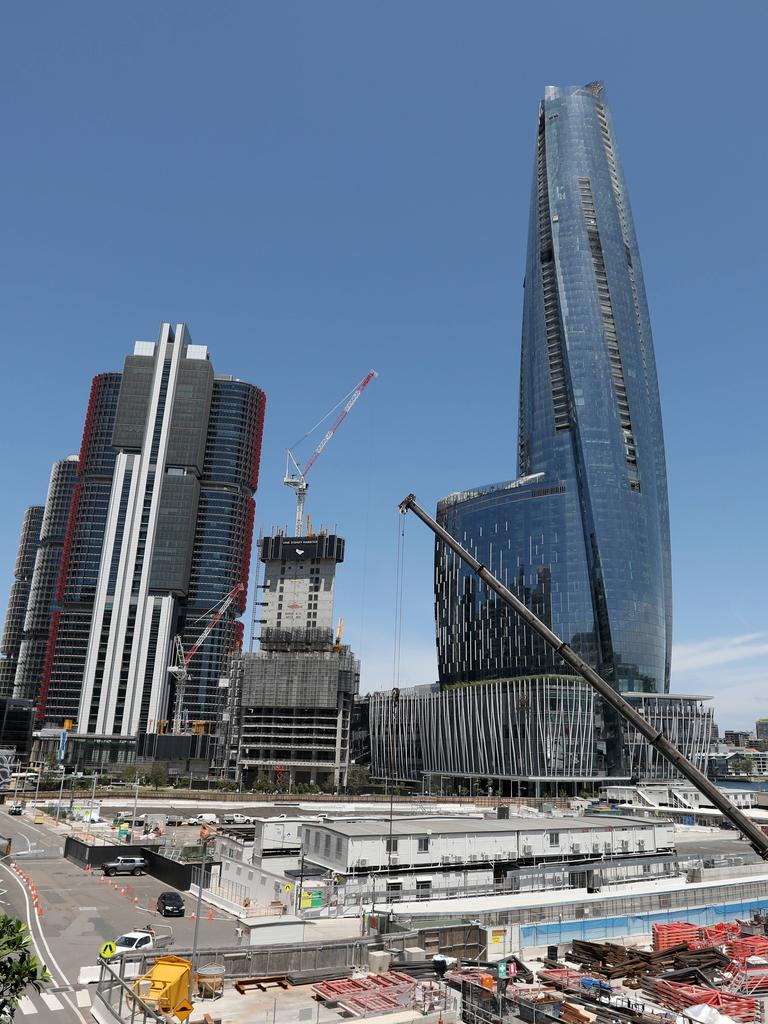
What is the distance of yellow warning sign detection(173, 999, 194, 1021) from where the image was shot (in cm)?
3186

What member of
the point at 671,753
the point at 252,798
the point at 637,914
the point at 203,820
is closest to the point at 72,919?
the point at 637,914

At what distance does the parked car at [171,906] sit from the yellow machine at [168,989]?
23136mm

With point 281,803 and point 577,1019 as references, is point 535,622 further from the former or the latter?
point 281,803

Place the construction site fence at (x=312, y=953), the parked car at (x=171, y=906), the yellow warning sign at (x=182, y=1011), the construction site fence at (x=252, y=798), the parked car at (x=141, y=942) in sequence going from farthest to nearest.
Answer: the construction site fence at (x=252, y=798), the parked car at (x=171, y=906), the parked car at (x=141, y=942), the construction site fence at (x=312, y=953), the yellow warning sign at (x=182, y=1011)

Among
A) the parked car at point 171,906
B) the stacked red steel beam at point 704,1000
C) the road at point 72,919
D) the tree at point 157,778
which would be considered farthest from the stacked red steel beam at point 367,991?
the tree at point 157,778

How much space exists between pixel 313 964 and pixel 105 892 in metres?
29.5

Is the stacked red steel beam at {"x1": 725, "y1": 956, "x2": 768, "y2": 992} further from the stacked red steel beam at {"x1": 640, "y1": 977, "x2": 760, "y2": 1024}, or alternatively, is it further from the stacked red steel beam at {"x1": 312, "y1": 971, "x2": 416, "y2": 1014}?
the stacked red steel beam at {"x1": 312, "y1": 971, "x2": 416, "y2": 1014}

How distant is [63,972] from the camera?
39750 mm

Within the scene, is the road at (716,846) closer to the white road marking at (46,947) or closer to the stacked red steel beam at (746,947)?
the stacked red steel beam at (746,947)

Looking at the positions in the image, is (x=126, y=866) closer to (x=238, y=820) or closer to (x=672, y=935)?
(x=672, y=935)

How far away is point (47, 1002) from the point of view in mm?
35125

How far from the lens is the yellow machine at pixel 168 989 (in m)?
32.0

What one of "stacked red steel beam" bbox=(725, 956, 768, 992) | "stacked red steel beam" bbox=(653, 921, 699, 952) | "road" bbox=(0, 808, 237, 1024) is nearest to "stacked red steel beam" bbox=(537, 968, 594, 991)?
"stacked red steel beam" bbox=(725, 956, 768, 992)

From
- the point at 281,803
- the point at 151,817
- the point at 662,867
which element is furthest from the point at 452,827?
the point at 281,803
